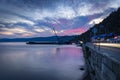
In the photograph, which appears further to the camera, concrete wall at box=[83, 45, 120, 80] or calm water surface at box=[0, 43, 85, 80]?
calm water surface at box=[0, 43, 85, 80]

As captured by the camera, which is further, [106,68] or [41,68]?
[41,68]

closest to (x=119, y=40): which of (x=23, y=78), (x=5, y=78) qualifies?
(x=23, y=78)

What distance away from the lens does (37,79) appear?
994 inches

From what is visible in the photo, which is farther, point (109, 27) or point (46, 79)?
point (109, 27)

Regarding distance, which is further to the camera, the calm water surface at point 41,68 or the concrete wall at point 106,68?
the calm water surface at point 41,68

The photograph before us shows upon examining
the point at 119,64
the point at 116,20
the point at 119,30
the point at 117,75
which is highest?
the point at 116,20

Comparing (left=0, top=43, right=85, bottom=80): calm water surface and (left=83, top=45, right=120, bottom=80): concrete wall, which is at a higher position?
(left=83, top=45, right=120, bottom=80): concrete wall

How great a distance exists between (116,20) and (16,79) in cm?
11020

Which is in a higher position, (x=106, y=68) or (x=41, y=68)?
(x=106, y=68)

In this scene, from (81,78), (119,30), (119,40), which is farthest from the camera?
(119,30)

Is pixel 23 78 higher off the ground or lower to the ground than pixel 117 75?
lower

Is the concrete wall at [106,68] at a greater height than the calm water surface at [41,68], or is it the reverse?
the concrete wall at [106,68]

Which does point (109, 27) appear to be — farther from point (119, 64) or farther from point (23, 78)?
point (119, 64)

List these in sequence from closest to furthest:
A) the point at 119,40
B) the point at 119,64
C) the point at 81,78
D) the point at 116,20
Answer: the point at 119,64
the point at 81,78
the point at 119,40
the point at 116,20
